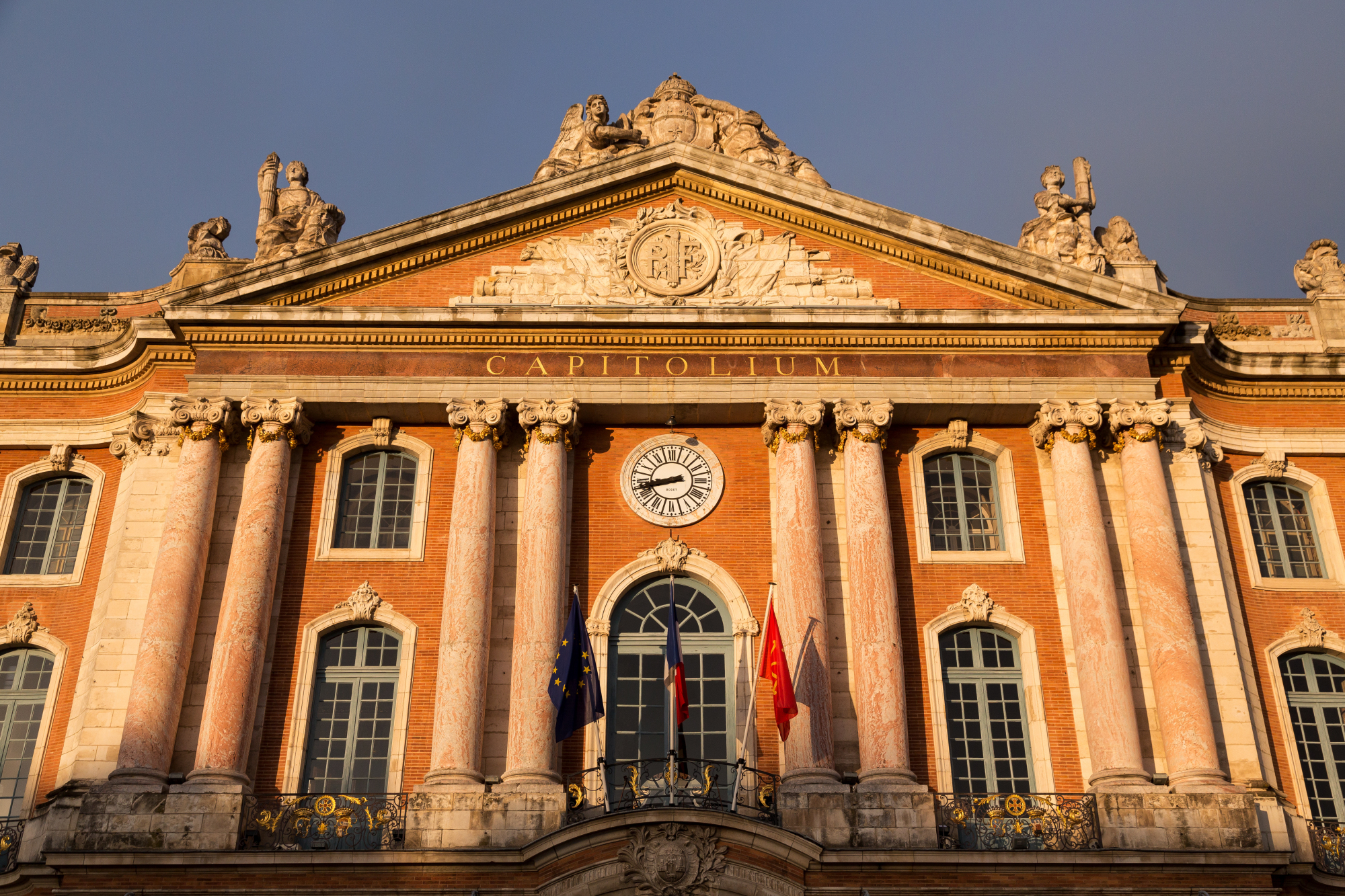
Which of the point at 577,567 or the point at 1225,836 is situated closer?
the point at 1225,836

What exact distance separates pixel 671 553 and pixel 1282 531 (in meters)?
10.3

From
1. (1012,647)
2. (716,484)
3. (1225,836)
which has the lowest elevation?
(1225,836)

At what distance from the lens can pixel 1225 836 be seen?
20.1 metres

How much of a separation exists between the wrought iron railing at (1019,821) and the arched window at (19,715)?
13680 mm


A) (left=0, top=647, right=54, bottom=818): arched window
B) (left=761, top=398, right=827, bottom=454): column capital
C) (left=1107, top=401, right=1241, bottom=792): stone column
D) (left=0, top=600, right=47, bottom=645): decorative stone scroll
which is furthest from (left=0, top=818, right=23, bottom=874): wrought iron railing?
(left=1107, top=401, right=1241, bottom=792): stone column

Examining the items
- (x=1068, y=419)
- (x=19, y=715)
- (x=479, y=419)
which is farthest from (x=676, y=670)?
(x=19, y=715)

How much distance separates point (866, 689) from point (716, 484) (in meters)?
4.35

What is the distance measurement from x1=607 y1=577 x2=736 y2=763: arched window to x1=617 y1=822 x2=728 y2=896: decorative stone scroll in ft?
6.22

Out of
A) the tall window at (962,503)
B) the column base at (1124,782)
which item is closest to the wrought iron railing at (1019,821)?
the column base at (1124,782)

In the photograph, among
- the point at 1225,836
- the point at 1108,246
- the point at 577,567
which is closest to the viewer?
the point at 1225,836

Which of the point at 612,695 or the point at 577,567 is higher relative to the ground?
the point at 577,567

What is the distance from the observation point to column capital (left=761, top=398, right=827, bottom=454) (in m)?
23.6

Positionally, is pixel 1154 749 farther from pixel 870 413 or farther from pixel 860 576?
pixel 870 413

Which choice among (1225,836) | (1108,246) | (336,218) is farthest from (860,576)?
(336,218)
